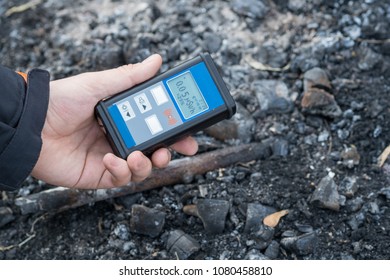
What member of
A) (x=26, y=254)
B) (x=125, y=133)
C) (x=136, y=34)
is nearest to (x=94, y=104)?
(x=125, y=133)

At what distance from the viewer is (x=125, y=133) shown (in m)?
2.54

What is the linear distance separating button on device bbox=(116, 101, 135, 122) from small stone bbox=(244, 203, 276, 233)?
674 millimetres

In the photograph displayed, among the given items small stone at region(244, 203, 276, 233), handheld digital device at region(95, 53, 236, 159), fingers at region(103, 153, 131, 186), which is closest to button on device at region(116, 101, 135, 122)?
handheld digital device at region(95, 53, 236, 159)

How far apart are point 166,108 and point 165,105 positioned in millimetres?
15

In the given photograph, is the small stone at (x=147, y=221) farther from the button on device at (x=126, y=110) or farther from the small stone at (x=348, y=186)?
the small stone at (x=348, y=186)

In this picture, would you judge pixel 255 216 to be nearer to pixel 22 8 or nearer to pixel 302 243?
pixel 302 243

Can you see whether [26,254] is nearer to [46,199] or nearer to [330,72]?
[46,199]

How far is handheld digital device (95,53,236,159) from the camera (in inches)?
98.9

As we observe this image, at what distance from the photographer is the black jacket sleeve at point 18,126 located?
2.34m

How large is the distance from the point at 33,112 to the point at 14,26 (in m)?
1.57

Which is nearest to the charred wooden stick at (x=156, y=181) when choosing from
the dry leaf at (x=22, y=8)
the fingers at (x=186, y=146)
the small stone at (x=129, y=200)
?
the small stone at (x=129, y=200)

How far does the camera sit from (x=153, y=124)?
100 inches

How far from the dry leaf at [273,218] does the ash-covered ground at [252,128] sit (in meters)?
0.02

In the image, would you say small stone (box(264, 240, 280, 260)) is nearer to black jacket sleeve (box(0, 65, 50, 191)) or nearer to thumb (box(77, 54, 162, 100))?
thumb (box(77, 54, 162, 100))
